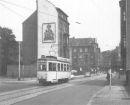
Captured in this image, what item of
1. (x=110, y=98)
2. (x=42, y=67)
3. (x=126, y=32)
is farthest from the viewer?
(x=126, y=32)

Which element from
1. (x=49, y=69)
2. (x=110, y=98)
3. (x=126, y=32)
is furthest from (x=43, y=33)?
(x=110, y=98)

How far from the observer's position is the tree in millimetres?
52344

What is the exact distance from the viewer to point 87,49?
317 feet

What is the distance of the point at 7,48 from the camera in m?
53.4

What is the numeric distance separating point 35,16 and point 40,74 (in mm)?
32387

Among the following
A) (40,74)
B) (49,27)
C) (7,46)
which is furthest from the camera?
(7,46)

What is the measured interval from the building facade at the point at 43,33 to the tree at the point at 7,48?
9.59ft

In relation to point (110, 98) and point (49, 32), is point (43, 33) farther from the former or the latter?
point (110, 98)

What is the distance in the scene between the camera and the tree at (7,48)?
172ft

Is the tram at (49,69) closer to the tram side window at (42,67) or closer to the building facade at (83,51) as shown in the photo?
the tram side window at (42,67)

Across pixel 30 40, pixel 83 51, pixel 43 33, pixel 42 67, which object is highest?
pixel 43 33

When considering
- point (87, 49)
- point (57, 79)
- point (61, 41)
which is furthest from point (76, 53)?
point (57, 79)

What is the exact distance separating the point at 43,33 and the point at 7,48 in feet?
33.2

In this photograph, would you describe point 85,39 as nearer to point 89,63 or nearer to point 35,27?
point 89,63
